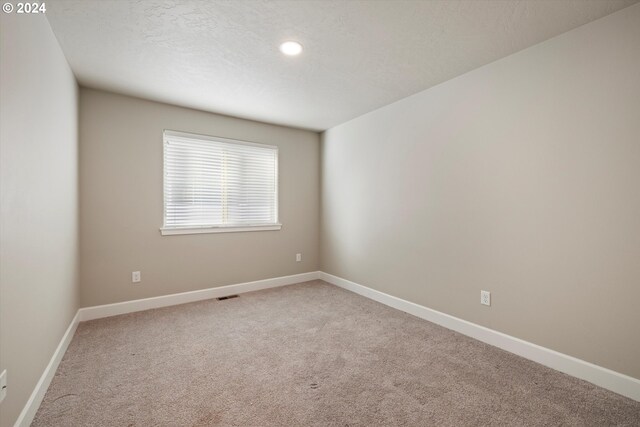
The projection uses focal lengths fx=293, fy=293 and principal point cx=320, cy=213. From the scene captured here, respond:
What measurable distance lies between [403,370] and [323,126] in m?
3.44

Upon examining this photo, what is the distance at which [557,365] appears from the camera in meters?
2.13

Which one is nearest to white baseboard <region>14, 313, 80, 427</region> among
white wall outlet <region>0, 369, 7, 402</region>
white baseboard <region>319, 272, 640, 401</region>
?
white wall outlet <region>0, 369, 7, 402</region>

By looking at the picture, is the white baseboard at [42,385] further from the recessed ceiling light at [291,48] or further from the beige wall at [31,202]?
the recessed ceiling light at [291,48]

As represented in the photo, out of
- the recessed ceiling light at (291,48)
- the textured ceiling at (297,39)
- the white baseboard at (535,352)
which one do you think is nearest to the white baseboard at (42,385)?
the textured ceiling at (297,39)

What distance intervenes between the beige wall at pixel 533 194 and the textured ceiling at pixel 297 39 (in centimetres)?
25

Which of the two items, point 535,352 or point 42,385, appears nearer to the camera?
point 42,385

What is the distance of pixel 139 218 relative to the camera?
3.37 meters

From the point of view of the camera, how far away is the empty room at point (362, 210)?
1.73 m

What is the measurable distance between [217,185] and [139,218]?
99cm

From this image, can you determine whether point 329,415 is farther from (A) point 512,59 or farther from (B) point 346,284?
(A) point 512,59

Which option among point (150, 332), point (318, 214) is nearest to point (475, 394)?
point (150, 332)

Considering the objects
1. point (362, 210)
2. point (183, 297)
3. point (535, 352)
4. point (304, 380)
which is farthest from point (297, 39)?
point (183, 297)

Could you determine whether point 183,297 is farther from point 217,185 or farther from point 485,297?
point 485,297

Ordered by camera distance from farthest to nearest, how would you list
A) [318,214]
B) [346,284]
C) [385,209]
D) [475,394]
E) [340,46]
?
[318,214] → [346,284] → [385,209] → [340,46] → [475,394]
